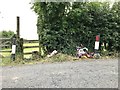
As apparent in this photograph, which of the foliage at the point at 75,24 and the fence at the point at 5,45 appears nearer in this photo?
the fence at the point at 5,45

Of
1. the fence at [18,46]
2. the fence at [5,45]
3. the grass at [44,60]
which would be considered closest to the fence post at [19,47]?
the fence at [18,46]

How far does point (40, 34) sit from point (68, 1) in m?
1.48

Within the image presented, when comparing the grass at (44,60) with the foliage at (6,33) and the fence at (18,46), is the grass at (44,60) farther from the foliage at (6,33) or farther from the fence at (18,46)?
the foliage at (6,33)

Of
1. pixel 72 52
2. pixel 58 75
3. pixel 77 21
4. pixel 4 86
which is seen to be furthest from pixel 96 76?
pixel 77 21

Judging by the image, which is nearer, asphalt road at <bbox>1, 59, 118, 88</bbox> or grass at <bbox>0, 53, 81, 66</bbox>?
asphalt road at <bbox>1, 59, 118, 88</bbox>

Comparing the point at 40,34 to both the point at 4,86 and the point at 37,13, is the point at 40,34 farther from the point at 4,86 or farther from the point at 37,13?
the point at 4,86

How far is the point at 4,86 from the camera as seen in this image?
477cm

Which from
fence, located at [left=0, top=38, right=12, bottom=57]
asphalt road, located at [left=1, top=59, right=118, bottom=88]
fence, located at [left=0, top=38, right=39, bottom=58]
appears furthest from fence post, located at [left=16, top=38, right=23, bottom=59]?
asphalt road, located at [left=1, top=59, right=118, bottom=88]

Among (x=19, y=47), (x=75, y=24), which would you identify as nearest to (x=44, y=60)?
(x=19, y=47)

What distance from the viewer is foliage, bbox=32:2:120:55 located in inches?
365

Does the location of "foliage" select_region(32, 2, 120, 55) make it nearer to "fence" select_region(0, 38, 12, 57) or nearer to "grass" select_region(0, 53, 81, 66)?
"grass" select_region(0, 53, 81, 66)

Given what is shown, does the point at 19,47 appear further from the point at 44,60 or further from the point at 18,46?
the point at 44,60

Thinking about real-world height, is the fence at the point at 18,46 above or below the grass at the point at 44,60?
above

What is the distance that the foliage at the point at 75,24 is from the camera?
365 inches
